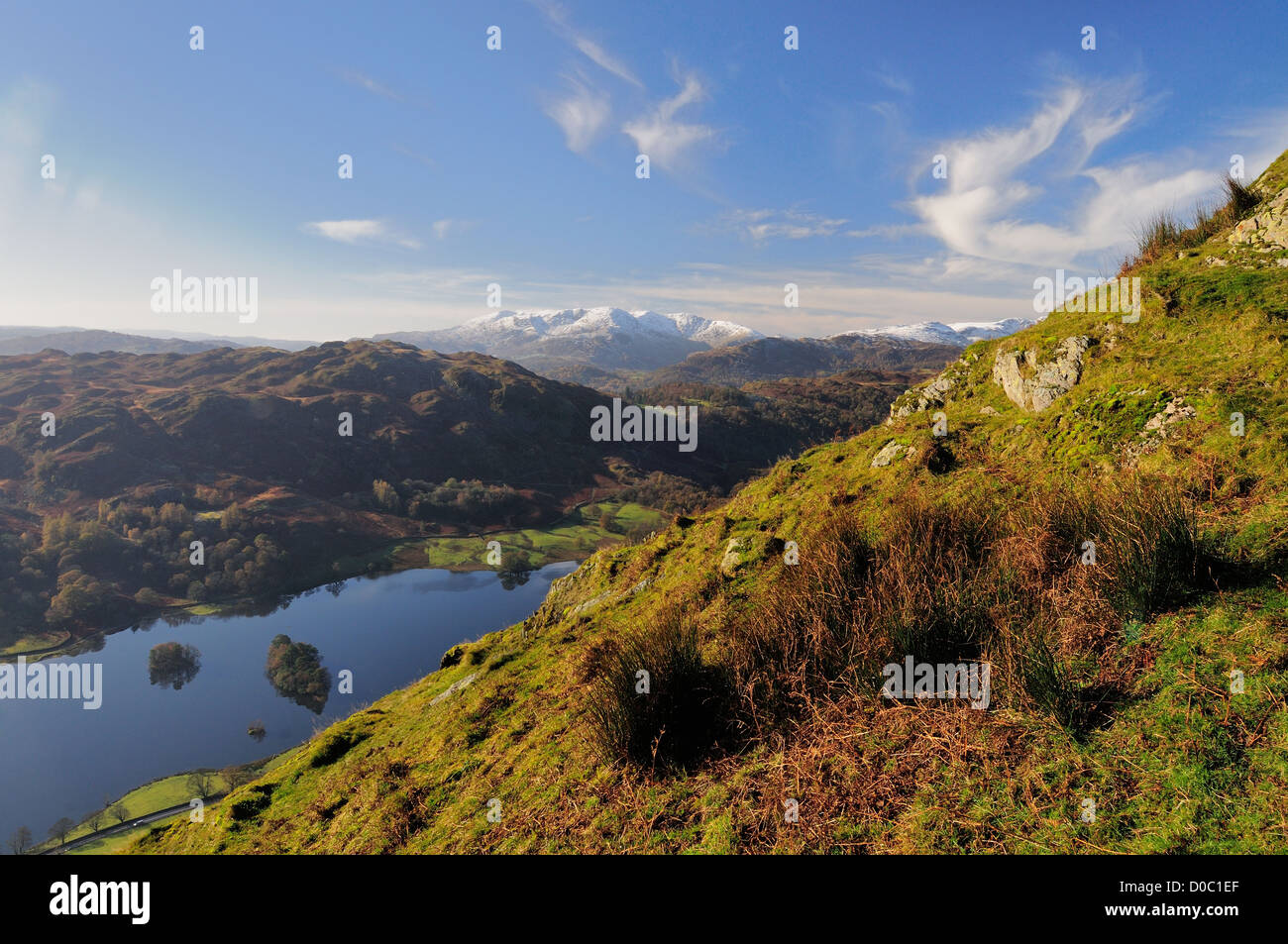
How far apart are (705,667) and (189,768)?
94439mm

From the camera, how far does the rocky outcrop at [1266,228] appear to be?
319 inches

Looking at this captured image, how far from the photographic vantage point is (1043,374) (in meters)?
8.04

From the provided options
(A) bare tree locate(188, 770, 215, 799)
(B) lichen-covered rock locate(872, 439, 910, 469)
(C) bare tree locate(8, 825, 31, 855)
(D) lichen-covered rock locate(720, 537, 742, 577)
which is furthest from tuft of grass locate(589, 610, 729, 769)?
(C) bare tree locate(8, 825, 31, 855)

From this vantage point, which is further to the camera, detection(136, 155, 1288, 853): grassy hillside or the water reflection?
the water reflection

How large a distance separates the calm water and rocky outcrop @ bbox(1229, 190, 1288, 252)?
207 feet

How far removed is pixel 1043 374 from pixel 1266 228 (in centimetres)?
441

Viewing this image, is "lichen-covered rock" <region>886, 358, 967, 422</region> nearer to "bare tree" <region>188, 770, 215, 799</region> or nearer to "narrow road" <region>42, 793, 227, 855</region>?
"narrow road" <region>42, 793, 227, 855</region>

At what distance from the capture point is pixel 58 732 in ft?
266

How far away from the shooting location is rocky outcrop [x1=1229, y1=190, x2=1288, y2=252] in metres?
8.09

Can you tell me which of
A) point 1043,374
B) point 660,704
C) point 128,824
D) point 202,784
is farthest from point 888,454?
point 128,824

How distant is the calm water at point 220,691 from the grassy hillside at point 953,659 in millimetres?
58182

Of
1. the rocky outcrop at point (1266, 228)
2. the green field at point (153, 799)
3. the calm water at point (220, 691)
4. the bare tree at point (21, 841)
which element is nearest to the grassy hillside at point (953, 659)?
the rocky outcrop at point (1266, 228)

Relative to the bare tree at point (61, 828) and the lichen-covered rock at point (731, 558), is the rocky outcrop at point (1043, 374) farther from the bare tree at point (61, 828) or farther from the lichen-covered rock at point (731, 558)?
the bare tree at point (61, 828)

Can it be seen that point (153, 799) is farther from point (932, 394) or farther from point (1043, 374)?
point (1043, 374)
